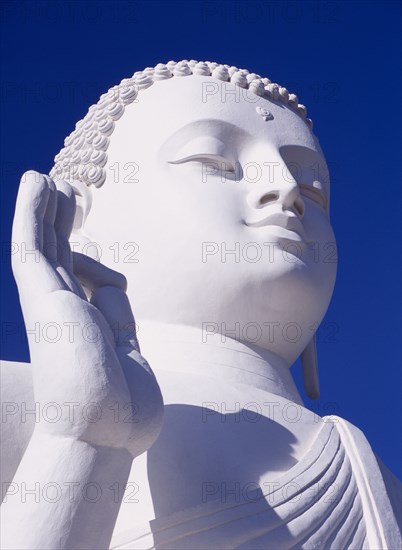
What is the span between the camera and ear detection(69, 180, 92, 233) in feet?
17.3

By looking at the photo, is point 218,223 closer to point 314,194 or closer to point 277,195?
point 277,195

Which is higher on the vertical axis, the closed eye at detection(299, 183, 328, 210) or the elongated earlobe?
the closed eye at detection(299, 183, 328, 210)

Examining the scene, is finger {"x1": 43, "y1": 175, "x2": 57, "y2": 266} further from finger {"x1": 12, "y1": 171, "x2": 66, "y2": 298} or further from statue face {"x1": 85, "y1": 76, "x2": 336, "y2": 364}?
statue face {"x1": 85, "y1": 76, "x2": 336, "y2": 364}

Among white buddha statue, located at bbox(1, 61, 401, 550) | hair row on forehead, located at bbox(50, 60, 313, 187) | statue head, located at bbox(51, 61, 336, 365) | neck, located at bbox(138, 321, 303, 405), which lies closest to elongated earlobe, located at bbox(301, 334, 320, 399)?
white buddha statue, located at bbox(1, 61, 401, 550)

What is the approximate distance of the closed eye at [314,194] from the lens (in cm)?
529

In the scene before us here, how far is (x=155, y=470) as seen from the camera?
155 inches

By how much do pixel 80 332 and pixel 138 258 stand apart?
1508 millimetres

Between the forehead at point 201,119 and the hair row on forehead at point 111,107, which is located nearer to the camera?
the forehead at point 201,119

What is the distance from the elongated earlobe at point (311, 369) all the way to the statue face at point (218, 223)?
19.2 inches

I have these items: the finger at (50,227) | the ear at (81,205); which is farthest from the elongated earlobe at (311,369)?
the finger at (50,227)

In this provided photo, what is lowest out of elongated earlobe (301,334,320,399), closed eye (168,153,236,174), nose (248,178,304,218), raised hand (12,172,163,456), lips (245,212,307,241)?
elongated earlobe (301,334,320,399)

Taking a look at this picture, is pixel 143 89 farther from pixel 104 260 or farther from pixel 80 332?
pixel 80 332

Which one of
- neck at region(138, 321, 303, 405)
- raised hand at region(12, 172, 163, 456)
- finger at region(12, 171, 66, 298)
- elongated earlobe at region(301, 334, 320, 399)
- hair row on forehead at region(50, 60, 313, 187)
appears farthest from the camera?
elongated earlobe at region(301, 334, 320, 399)

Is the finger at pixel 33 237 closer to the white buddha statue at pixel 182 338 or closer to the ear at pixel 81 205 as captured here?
the white buddha statue at pixel 182 338
